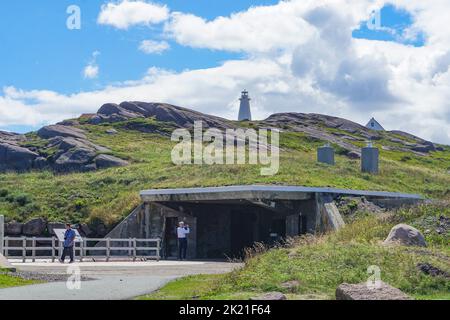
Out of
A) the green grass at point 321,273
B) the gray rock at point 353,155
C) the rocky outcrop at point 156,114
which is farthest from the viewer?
the rocky outcrop at point 156,114

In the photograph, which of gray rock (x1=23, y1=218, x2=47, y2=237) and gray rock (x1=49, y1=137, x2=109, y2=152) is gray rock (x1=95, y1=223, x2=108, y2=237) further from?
gray rock (x1=49, y1=137, x2=109, y2=152)

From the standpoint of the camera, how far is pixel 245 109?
300 ft

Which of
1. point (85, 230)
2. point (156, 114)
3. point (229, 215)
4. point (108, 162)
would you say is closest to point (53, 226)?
point (85, 230)

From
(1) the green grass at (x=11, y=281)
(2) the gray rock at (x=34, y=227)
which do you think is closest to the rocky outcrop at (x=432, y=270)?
(1) the green grass at (x=11, y=281)

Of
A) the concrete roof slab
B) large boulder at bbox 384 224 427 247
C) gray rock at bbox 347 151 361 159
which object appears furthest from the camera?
gray rock at bbox 347 151 361 159

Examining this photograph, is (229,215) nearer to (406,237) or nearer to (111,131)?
(406,237)

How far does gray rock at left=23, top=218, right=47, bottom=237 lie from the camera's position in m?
35.0

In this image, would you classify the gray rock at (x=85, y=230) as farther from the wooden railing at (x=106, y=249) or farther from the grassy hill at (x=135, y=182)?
the wooden railing at (x=106, y=249)

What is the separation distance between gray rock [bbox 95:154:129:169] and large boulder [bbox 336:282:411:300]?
Result: 38299mm

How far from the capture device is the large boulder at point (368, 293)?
11312 millimetres

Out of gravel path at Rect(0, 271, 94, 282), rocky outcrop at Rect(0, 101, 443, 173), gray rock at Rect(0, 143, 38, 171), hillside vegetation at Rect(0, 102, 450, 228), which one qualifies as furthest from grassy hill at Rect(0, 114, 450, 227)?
gravel path at Rect(0, 271, 94, 282)

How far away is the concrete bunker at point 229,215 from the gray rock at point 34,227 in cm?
368
